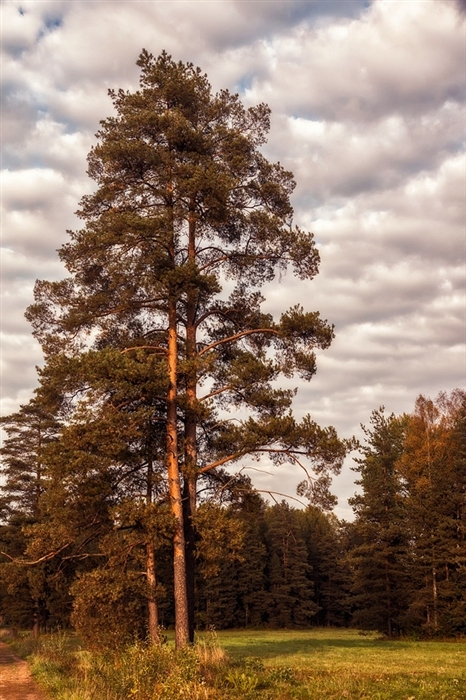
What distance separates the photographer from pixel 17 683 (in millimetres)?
16750

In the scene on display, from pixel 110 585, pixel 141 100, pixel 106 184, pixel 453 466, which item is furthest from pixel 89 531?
pixel 453 466

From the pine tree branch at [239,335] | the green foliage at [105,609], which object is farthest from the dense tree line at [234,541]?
the pine tree branch at [239,335]

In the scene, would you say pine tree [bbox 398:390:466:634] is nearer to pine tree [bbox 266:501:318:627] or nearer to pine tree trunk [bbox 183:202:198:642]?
pine tree trunk [bbox 183:202:198:642]

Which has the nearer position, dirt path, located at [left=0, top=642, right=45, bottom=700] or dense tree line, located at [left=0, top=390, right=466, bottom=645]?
dirt path, located at [left=0, top=642, right=45, bottom=700]

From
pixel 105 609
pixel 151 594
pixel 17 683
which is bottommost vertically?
pixel 17 683

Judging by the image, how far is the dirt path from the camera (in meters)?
14.2

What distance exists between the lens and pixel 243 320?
21656mm

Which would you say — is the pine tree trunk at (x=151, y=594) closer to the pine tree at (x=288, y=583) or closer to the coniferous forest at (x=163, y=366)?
the coniferous forest at (x=163, y=366)

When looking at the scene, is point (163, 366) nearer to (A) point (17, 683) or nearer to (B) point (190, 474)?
(B) point (190, 474)

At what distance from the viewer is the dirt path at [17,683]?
14.2 meters

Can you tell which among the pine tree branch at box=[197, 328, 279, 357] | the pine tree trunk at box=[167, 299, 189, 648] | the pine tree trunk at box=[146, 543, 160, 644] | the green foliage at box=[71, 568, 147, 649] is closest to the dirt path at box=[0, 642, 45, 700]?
the green foliage at box=[71, 568, 147, 649]

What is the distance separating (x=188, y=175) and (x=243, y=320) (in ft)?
16.3

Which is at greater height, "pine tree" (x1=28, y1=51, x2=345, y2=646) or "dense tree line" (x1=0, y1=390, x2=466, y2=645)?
"pine tree" (x1=28, y1=51, x2=345, y2=646)

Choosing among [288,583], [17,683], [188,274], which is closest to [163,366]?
[188,274]
